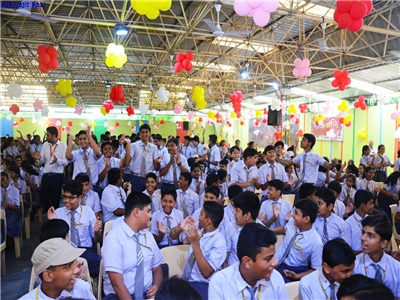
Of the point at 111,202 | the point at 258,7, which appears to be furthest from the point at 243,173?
the point at 258,7

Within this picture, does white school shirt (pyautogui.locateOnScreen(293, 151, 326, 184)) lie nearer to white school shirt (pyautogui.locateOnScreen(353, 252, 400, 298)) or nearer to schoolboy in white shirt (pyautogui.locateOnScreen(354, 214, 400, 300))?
schoolboy in white shirt (pyautogui.locateOnScreen(354, 214, 400, 300))

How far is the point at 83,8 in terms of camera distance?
29.1 ft

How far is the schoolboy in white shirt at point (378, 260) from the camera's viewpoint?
232cm

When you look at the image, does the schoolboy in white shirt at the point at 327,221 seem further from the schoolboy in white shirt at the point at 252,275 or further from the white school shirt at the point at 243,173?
the white school shirt at the point at 243,173

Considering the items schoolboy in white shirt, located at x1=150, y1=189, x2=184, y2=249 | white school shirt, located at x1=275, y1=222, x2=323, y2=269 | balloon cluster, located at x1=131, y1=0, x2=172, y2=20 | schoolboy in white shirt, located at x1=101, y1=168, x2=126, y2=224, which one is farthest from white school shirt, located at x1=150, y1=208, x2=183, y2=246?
balloon cluster, located at x1=131, y1=0, x2=172, y2=20

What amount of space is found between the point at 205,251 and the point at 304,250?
0.91 m

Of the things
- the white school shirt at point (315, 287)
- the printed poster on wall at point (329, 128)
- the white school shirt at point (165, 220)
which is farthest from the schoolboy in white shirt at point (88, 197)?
A: the printed poster on wall at point (329, 128)

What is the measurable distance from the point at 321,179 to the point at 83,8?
7369 millimetres

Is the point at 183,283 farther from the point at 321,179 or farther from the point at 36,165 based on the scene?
the point at 36,165

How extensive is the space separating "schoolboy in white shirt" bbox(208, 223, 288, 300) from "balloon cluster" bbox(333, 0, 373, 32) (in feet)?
11.0

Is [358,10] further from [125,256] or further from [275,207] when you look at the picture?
[125,256]

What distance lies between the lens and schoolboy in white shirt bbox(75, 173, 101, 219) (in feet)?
12.1

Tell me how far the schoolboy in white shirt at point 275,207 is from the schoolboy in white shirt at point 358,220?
701mm

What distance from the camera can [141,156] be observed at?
5.22 m
